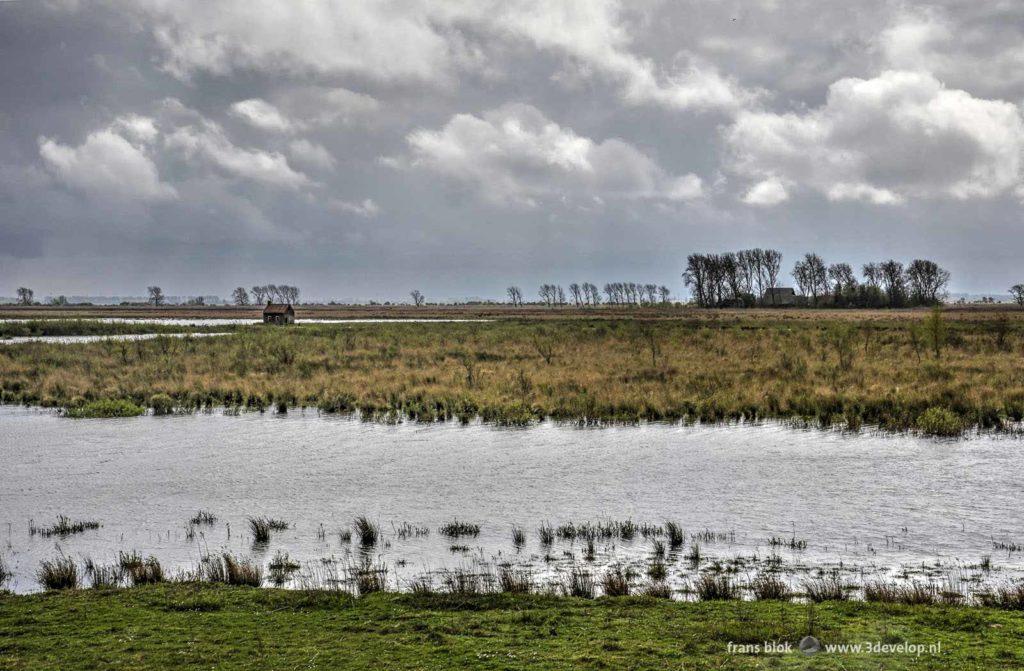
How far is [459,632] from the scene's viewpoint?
821 cm

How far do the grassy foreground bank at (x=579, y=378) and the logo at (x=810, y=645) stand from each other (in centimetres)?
1677

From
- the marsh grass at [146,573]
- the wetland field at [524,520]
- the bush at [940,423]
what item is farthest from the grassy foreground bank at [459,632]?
the bush at [940,423]

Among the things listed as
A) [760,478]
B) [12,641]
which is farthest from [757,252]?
[12,641]

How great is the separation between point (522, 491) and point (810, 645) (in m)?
9.05

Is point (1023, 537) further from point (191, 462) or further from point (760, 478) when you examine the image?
point (191, 462)

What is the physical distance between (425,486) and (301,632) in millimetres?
8680

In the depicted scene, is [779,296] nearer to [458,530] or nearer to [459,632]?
[458,530]

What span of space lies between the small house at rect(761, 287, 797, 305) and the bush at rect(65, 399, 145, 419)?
6281 inches

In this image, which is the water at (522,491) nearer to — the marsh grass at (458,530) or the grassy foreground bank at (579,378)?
the marsh grass at (458,530)

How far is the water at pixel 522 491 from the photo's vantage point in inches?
467

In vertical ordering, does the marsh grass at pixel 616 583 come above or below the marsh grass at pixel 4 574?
below

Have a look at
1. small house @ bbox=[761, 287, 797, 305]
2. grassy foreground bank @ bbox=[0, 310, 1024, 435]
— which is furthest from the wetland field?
small house @ bbox=[761, 287, 797, 305]

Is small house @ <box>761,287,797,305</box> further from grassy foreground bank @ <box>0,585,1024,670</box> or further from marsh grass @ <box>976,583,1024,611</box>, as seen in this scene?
grassy foreground bank @ <box>0,585,1024,670</box>

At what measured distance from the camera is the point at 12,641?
796 cm
